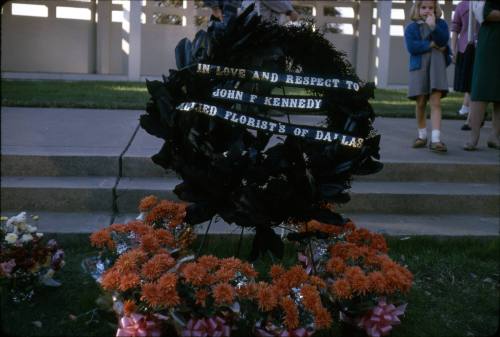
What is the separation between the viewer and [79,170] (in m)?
5.22

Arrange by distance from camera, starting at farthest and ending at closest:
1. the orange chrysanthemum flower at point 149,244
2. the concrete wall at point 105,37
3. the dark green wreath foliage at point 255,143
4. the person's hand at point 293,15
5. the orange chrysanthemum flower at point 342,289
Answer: the concrete wall at point 105,37, the person's hand at point 293,15, the orange chrysanthemum flower at point 149,244, the dark green wreath foliage at point 255,143, the orange chrysanthemum flower at point 342,289

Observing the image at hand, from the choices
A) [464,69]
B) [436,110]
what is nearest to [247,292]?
[436,110]

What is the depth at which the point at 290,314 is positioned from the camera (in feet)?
9.37

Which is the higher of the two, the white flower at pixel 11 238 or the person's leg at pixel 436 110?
the person's leg at pixel 436 110

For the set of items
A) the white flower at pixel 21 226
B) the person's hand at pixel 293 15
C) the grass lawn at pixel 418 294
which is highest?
the person's hand at pixel 293 15

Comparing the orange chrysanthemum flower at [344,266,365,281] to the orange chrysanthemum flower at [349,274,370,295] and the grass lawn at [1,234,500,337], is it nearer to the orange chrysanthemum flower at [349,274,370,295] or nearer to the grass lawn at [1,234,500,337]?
the orange chrysanthemum flower at [349,274,370,295]

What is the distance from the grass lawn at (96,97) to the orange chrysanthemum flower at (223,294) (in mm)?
5699

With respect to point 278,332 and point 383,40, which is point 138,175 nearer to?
point 278,332

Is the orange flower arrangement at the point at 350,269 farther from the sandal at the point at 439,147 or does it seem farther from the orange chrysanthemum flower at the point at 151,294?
the sandal at the point at 439,147

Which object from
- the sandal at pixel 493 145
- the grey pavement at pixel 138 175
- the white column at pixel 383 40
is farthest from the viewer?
the white column at pixel 383 40

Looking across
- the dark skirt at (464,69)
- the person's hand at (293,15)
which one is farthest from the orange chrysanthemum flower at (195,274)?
the dark skirt at (464,69)

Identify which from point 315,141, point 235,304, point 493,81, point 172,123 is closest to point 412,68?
point 493,81

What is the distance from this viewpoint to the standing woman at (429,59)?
609 cm

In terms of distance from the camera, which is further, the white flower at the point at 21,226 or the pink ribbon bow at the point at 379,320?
the white flower at the point at 21,226
